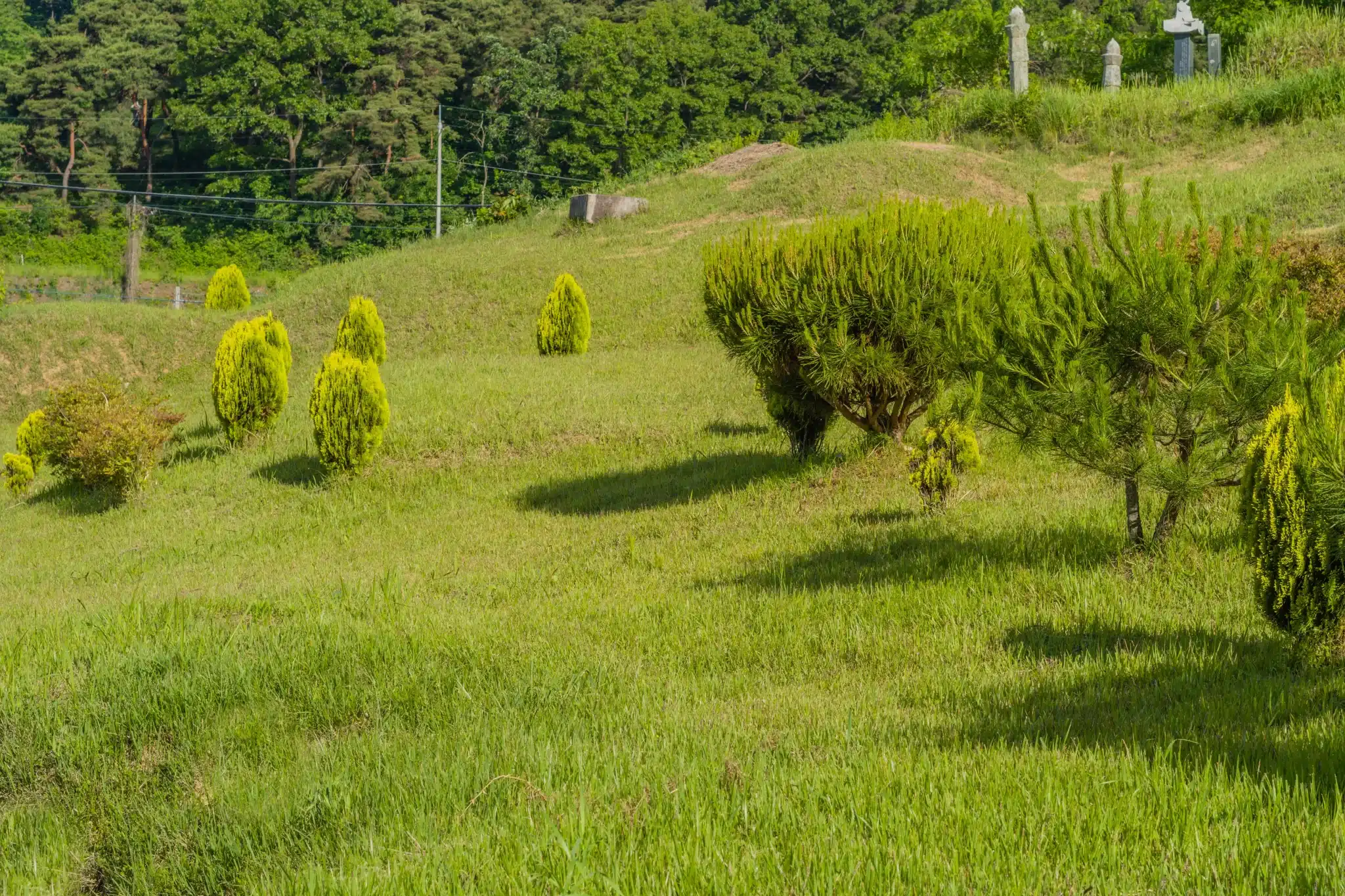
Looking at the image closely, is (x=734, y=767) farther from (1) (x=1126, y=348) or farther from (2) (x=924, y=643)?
(1) (x=1126, y=348)

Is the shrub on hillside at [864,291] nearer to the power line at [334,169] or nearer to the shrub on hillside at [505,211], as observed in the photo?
the shrub on hillside at [505,211]

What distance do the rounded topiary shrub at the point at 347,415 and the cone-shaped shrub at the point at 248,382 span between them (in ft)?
7.92

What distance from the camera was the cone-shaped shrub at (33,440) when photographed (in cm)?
1530

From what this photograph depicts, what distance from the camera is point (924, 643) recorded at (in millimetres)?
5754

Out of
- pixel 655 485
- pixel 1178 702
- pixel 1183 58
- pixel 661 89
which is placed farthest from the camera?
pixel 661 89

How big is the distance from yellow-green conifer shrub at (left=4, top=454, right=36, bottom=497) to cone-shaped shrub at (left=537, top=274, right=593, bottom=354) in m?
8.14

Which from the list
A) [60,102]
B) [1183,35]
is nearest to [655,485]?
[1183,35]

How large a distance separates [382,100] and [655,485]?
48.3 m

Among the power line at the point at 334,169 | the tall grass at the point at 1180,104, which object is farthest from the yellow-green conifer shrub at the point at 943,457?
the power line at the point at 334,169

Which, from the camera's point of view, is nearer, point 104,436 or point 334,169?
point 104,436

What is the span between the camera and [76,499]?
1464 centimetres

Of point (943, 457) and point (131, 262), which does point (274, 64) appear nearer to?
point (131, 262)

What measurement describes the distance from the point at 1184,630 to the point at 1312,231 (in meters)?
13.5

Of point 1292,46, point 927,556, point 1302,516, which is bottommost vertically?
point 927,556
